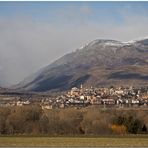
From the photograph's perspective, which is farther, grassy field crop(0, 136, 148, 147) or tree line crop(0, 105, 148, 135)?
tree line crop(0, 105, 148, 135)

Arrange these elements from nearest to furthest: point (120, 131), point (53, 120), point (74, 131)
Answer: point (120, 131) → point (74, 131) → point (53, 120)

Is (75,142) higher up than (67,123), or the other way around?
(75,142)

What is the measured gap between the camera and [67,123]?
9419 centimetres

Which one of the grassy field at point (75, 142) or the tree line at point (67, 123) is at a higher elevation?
the grassy field at point (75, 142)

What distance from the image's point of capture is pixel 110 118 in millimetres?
96750

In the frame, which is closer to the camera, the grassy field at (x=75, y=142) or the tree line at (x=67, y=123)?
Answer: the grassy field at (x=75, y=142)

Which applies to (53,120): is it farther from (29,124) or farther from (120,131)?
(120,131)

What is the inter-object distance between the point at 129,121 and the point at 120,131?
16.5 feet

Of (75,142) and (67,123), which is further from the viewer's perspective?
(67,123)

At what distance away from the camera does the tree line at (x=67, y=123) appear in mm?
86631

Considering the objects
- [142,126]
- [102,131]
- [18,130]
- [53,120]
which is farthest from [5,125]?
[142,126]

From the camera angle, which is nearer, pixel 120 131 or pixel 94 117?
pixel 120 131

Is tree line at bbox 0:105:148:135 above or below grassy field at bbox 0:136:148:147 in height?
below

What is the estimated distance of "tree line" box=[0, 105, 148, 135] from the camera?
8663 cm
